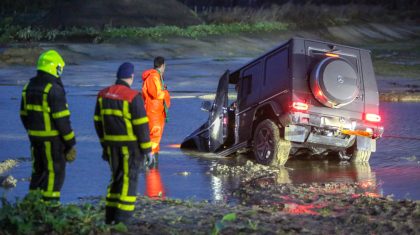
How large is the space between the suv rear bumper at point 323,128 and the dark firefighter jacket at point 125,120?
5.08m

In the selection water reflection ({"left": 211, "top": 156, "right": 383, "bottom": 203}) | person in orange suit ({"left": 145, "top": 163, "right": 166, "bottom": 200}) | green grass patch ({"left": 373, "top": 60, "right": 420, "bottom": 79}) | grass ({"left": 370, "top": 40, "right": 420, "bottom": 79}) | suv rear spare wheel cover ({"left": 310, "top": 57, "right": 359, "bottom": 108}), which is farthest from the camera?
grass ({"left": 370, "top": 40, "right": 420, "bottom": 79})

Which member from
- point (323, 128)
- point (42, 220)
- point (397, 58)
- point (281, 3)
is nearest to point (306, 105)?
point (323, 128)

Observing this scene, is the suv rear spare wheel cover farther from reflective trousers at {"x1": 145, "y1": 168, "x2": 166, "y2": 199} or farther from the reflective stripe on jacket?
reflective trousers at {"x1": 145, "y1": 168, "x2": 166, "y2": 199}

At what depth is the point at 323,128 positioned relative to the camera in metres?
12.8

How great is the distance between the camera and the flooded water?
1120 cm

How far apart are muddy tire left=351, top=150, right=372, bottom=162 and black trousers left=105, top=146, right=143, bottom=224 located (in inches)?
250

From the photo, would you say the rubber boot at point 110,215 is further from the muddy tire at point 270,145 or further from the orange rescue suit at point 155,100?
the muddy tire at point 270,145

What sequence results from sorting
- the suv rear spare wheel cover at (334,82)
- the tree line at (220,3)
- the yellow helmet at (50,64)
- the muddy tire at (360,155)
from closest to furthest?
the yellow helmet at (50,64) → the suv rear spare wheel cover at (334,82) → the muddy tire at (360,155) → the tree line at (220,3)

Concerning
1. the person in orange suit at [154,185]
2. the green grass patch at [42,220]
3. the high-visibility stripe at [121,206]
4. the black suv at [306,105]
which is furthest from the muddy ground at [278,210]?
the person in orange suit at [154,185]

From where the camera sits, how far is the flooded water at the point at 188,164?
11.2m

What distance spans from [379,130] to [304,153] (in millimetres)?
1751

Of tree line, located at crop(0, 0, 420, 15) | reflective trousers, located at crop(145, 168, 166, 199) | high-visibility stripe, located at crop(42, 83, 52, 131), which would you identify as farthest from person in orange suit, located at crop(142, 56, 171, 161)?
tree line, located at crop(0, 0, 420, 15)

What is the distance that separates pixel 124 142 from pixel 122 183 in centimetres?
36

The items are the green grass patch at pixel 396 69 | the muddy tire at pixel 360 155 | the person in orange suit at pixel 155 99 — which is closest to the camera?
the person in orange suit at pixel 155 99
